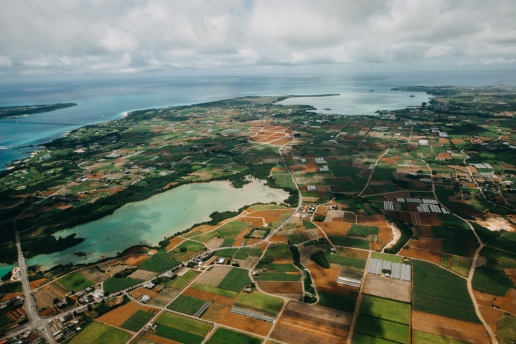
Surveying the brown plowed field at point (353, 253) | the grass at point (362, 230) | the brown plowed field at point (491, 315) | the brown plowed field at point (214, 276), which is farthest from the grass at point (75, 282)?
the brown plowed field at point (491, 315)

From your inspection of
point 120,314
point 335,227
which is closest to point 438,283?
point 335,227

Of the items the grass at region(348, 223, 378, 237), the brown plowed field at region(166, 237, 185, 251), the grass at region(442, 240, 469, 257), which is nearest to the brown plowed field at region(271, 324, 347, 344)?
the grass at region(348, 223, 378, 237)

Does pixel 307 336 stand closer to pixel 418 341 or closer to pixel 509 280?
pixel 418 341

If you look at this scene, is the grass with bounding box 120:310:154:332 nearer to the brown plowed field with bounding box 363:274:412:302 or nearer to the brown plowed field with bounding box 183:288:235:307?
the brown plowed field with bounding box 183:288:235:307

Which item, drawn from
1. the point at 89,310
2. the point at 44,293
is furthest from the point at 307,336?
the point at 44,293

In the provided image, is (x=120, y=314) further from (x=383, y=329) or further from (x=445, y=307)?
(x=445, y=307)

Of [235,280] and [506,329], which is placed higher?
[506,329]

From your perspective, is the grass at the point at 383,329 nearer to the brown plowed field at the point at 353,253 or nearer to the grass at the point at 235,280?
the brown plowed field at the point at 353,253
